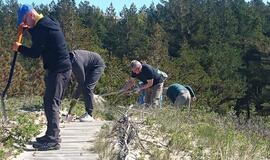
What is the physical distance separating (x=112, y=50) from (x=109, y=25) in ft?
27.5

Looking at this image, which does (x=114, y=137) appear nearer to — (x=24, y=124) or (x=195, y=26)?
(x=24, y=124)

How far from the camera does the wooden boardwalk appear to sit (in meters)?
6.34

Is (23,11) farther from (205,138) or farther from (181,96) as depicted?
(181,96)

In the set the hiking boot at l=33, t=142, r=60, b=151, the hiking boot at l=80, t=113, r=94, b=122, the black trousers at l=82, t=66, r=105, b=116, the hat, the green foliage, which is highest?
the hat

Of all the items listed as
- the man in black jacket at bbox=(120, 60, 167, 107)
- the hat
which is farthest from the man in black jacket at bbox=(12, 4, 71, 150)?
the man in black jacket at bbox=(120, 60, 167, 107)

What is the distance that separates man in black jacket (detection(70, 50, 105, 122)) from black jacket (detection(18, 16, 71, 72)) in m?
2.58

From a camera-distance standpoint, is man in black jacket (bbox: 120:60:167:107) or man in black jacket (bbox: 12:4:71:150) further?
man in black jacket (bbox: 120:60:167:107)

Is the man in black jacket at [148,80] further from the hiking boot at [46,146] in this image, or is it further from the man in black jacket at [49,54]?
the hiking boot at [46,146]

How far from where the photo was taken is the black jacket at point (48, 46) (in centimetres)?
673

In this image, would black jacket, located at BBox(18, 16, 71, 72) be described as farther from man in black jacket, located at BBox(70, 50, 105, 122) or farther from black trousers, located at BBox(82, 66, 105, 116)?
black trousers, located at BBox(82, 66, 105, 116)

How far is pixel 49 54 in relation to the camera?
6832 mm

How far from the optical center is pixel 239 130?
9.88 m

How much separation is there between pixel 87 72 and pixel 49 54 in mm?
3248

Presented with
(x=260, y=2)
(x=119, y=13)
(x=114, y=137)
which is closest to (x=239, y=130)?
(x=114, y=137)
